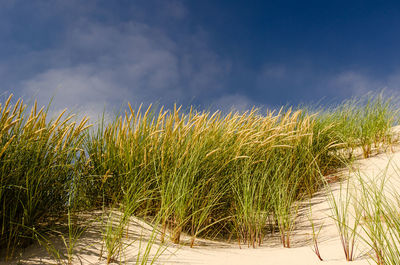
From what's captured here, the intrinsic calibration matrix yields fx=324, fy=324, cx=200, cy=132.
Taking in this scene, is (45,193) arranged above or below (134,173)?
below

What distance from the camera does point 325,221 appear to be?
329 centimetres

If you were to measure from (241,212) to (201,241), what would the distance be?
42cm

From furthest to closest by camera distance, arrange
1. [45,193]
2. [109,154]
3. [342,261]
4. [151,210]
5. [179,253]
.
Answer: [109,154] → [151,210] → [45,193] → [179,253] → [342,261]

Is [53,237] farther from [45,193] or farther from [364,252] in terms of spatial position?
[364,252]

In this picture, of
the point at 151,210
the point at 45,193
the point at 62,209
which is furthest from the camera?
the point at 151,210

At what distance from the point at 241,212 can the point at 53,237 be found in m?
1.48

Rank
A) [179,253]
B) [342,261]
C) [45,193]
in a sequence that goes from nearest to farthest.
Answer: [342,261] < [179,253] < [45,193]

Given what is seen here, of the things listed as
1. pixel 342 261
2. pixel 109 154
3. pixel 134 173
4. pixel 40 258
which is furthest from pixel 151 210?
pixel 342 261

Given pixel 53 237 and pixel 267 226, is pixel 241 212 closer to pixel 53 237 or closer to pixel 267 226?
pixel 267 226

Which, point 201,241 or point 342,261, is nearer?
point 342,261

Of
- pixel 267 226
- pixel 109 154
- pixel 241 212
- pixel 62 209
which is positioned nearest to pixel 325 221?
pixel 267 226

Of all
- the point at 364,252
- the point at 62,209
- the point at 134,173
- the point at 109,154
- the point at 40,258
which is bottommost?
the point at 40,258

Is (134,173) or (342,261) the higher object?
(134,173)

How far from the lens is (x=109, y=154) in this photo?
3211 mm
